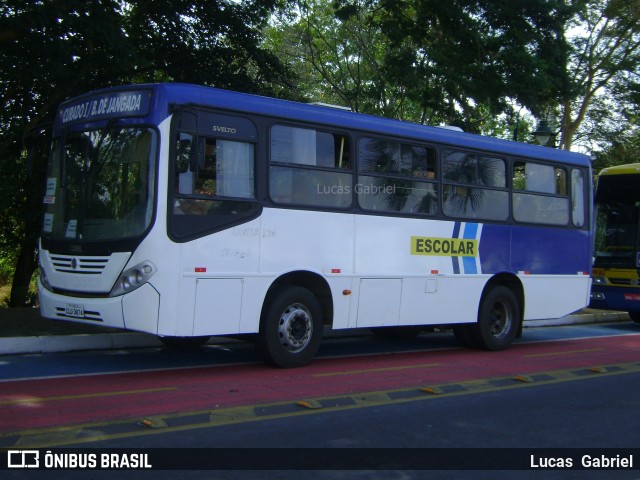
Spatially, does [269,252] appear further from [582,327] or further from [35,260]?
[35,260]

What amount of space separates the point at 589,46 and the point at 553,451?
76.2 feet

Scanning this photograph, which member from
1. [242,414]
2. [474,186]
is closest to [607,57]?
[474,186]

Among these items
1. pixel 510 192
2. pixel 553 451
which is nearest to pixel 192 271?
pixel 553 451

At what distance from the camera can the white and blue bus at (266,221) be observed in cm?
850

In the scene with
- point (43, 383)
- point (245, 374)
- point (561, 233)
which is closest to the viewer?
point (43, 383)

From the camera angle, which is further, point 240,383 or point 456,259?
point 456,259

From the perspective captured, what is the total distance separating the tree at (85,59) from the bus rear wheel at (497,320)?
292 inches

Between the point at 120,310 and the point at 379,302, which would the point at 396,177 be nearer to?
the point at 379,302

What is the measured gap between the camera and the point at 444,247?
11.5 meters

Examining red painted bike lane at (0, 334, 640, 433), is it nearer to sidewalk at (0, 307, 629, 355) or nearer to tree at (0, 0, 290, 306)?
sidewalk at (0, 307, 629, 355)

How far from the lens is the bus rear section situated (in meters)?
16.9

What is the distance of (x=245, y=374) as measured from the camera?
30.4 ft

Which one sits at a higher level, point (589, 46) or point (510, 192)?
point (589, 46)

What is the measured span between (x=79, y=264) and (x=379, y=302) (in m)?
4.00
